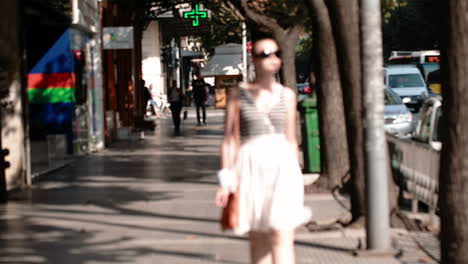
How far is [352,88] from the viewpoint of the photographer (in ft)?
35.7

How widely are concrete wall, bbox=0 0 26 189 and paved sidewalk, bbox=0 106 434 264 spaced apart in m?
0.51

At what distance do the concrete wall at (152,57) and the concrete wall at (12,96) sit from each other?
41061mm

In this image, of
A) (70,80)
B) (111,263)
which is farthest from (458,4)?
(70,80)

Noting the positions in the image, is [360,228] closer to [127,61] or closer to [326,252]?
[326,252]

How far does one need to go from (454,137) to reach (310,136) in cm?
1038

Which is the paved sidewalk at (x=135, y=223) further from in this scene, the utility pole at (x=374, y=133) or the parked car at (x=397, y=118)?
the parked car at (x=397, y=118)

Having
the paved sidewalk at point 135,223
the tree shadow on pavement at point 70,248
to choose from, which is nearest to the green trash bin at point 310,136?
the paved sidewalk at point 135,223

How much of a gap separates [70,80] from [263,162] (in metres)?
15.6

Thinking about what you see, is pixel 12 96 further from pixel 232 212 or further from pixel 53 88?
pixel 232 212

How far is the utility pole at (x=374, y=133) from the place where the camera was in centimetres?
906

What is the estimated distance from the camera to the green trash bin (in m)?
17.1

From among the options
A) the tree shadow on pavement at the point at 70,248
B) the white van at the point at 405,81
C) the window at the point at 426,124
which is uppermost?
the white van at the point at 405,81

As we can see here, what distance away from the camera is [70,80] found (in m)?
21.7

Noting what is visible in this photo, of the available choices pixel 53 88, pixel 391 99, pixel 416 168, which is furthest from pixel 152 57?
pixel 416 168
